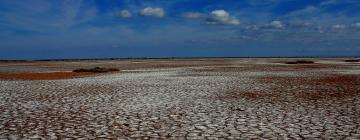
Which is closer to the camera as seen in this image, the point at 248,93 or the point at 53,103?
the point at 53,103

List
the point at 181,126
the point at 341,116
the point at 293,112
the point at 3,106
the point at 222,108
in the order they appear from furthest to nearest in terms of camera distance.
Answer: the point at 3,106
the point at 222,108
the point at 293,112
the point at 341,116
the point at 181,126

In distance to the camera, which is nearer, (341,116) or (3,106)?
(341,116)

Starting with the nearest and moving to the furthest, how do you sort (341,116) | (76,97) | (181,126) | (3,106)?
(181,126), (341,116), (3,106), (76,97)

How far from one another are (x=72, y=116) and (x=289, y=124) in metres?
6.85

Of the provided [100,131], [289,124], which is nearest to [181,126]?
[100,131]

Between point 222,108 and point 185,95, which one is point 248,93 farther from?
point 222,108

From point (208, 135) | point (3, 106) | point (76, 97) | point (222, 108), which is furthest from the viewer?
point (76, 97)

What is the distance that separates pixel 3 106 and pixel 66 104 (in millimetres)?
2405

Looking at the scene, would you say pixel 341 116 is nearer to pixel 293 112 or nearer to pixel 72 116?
pixel 293 112

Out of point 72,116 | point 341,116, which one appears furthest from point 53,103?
point 341,116

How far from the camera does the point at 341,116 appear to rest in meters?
12.4

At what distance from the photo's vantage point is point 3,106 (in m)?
15.5

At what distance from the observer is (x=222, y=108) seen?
14.4 metres

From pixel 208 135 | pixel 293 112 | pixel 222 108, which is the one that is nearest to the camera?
pixel 208 135
